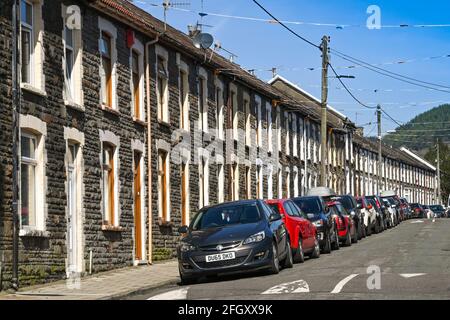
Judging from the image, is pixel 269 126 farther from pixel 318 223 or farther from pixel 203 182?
pixel 318 223

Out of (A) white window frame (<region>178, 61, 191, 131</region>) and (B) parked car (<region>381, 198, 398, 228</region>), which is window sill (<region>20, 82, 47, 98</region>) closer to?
(A) white window frame (<region>178, 61, 191, 131</region>)

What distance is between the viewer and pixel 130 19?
27.3 m

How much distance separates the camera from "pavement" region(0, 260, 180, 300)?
17594 mm

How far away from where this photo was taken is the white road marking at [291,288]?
642 inches

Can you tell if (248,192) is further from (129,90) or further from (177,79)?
(129,90)

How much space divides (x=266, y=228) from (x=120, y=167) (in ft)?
23.7

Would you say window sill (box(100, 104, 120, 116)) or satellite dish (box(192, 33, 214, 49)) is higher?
satellite dish (box(192, 33, 214, 49))

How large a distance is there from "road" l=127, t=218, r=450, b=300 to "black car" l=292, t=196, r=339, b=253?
3.72 metres

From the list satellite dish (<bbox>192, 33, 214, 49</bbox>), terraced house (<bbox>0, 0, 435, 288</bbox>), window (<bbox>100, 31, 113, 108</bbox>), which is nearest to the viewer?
terraced house (<bbox>0, 0, 435, 288</bbox>)

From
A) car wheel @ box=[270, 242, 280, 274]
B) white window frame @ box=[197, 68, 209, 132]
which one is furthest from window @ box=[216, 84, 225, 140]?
car wheel @ box=[270, 242, 280, 274]

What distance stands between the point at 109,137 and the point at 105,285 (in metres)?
6.28

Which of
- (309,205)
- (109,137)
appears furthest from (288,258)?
(309,205)

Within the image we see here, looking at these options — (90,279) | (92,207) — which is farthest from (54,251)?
(92,207)

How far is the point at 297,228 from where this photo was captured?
2489 cm
